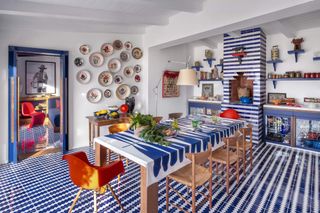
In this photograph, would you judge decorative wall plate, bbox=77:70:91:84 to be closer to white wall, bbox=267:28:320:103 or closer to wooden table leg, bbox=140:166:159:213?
wooden table leg, bbox=140:166:159:213

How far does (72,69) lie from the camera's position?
14.1ft

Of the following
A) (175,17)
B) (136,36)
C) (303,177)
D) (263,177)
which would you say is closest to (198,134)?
(263,177)

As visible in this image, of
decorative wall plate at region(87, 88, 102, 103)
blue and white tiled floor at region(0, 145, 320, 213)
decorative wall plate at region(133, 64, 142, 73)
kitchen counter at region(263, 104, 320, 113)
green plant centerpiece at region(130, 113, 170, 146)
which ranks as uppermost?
decorative wall plate at region(133, 64, 142, 73)

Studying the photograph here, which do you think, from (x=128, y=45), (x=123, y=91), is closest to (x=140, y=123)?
(x=123, y=91)

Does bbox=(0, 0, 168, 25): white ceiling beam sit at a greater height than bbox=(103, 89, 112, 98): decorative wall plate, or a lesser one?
greater

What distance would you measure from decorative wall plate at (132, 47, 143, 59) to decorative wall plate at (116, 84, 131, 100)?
76 cm

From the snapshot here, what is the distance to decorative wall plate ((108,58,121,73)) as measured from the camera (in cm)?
470

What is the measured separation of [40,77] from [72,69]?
9.16ft

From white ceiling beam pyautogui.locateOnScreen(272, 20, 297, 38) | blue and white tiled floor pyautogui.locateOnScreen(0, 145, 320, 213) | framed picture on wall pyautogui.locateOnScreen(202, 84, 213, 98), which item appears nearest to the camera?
blue and white tiled floor pyautogui.locateOnScreen(0, 145, 320, 213)

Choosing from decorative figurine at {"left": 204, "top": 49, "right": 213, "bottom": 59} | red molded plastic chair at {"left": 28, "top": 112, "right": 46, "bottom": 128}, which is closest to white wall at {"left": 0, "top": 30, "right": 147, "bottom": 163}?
red molded plastic chair at {"left": 28, "top": 112, "right": 46, "bottom": 128}

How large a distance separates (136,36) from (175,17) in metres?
1.21

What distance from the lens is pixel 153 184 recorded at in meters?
1.91

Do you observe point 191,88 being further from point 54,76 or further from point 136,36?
point 54,76

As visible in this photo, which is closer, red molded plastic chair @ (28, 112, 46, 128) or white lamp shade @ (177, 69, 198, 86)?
white lamp shade @ (177, 69, 198, 86)
